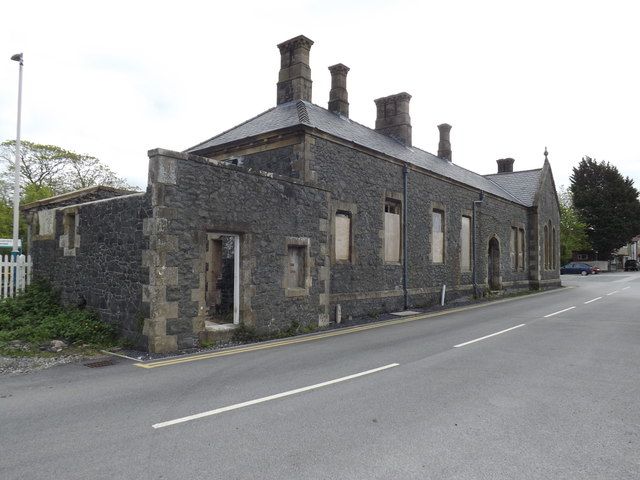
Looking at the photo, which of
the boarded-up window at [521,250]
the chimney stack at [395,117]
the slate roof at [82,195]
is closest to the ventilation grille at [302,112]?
the slate roof at [82,195]

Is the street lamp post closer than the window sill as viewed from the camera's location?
No

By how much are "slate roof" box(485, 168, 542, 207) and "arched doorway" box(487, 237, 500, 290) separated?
7158mm

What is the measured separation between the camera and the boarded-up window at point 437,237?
19781 millimetres

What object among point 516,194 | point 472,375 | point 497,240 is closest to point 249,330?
point 472,375

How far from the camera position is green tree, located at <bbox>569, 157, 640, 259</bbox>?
62219mm

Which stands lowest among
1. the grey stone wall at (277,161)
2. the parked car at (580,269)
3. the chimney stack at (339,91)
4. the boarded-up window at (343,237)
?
the parked car at (580,269)

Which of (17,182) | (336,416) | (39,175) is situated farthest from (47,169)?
(336,416)

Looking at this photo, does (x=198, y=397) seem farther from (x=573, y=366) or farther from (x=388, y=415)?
(x=573, y=366)

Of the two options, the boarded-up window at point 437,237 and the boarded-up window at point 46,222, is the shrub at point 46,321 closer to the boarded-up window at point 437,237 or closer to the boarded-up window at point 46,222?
the boarded-up window at point 46,222

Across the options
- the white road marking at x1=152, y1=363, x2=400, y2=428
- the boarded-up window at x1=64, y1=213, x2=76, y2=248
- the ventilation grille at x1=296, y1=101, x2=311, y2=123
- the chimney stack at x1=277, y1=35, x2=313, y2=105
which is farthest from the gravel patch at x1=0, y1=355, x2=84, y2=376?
the chimney stack at x1=277, y1=35, x2=313, y2=105

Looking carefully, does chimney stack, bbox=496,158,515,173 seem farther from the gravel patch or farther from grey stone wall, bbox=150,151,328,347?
the gravel patch

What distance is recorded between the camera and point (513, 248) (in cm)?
2861

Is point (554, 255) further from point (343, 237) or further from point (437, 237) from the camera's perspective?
point (343, 237)

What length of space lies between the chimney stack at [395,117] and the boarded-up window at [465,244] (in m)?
5.31
